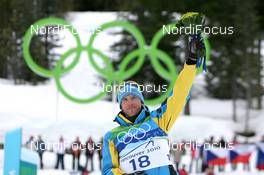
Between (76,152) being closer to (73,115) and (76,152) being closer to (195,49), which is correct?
(73,115)

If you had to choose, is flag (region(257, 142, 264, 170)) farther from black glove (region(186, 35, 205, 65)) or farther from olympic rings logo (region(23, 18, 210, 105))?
black glove (region(186, 35, 205, 65))

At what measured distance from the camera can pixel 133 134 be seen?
6.56 ft

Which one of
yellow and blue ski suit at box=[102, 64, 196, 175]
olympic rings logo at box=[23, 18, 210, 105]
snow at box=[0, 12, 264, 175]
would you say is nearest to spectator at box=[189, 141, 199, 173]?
snow at box=[0, 12, 264, 175]

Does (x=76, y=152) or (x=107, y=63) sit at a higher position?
(x=107, y=63)

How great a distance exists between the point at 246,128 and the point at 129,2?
15.0 feet

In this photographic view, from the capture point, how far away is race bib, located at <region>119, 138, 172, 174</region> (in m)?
1.99

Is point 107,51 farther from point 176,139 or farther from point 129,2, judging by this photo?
point 176,139

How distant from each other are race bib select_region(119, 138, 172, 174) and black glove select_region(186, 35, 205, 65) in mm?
283

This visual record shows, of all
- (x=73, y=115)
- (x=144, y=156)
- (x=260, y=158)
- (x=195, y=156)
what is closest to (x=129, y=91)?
(x=144, y=156)

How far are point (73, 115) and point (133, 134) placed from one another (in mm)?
11793

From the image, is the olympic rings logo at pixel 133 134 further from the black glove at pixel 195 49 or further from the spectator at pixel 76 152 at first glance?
the spectator at pixel 76 152

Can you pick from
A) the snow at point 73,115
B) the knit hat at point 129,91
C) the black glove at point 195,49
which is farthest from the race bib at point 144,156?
the snow at point 73,115

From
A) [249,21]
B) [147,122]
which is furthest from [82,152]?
[147,122]

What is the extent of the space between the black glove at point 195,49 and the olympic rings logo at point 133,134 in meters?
0.25
